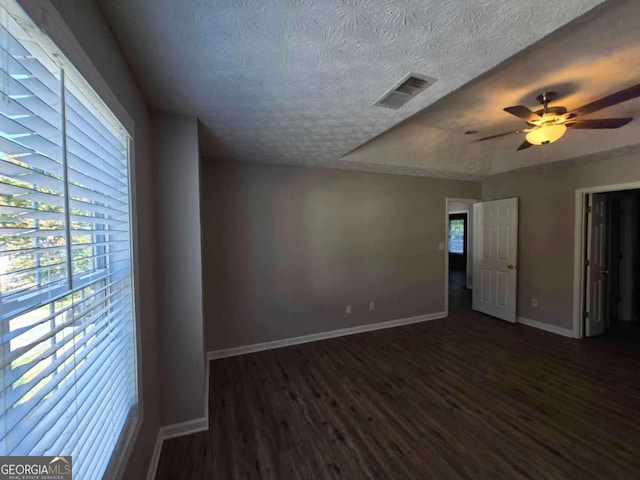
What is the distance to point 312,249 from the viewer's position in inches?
144

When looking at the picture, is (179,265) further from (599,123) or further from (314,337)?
(599,123)

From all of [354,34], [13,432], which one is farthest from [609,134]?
[13,432]

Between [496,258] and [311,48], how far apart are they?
15.0 feet

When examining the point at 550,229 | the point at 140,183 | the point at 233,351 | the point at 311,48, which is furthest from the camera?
the point at 550,229

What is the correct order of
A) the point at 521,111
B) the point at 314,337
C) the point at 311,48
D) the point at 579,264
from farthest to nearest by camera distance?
the point at 314,337
the point at 579,264
the point at 521,111
the point at 311,48

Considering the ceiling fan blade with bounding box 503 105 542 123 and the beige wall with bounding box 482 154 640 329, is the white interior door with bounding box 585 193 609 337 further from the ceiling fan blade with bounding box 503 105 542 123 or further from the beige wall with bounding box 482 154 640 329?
the ceiling fan blade with bounding box 503 105 542 123

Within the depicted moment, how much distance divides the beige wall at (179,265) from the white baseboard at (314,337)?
120 centimetres

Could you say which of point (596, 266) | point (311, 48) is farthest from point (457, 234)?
point (311, 48)

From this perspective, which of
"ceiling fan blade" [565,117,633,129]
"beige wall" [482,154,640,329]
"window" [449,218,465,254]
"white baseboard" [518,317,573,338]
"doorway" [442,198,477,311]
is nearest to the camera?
"ceiling fan blade" [565,117,633,129]

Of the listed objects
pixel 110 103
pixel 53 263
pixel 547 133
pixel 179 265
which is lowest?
pixel 179 265

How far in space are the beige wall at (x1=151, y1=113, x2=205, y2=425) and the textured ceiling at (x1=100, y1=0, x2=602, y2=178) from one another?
0.85ft

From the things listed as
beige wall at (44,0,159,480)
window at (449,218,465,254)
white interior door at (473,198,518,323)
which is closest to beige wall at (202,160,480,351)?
white interior door at (473,198,518,323)

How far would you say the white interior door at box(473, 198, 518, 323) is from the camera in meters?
4.19

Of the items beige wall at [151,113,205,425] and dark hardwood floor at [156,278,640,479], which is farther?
beige wall at [151,113,205,425]
